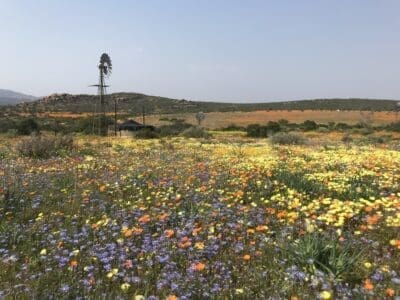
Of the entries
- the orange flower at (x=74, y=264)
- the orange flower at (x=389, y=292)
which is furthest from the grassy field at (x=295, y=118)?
the orange flower at (x=389, y=292)

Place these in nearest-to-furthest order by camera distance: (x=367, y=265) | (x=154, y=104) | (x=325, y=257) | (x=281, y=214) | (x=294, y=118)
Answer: (x=367, y=265), (x=325, y=257), (x=281, y=214), (x=294, y=118), (x=154, y=104)

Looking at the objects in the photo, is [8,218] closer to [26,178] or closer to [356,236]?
[26,178]

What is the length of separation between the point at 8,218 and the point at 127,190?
2.50 meters

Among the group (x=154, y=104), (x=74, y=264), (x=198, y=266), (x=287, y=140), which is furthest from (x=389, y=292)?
(x=154, y=104)

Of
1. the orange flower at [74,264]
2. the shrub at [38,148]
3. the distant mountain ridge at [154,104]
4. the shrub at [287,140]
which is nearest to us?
the orange flower at [74,264]

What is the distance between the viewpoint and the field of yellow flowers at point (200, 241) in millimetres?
4086

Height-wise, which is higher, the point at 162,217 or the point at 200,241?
the point at 162,217

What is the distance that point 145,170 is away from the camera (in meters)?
10.8

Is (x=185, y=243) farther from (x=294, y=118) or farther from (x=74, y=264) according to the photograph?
(x=294, y=118)

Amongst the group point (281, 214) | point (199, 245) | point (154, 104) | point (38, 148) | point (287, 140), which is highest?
point (281, 214)

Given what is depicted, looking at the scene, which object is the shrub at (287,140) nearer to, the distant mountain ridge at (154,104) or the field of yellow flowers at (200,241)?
the field of yellow flowers at (200,241)

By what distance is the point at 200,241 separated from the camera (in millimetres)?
5398

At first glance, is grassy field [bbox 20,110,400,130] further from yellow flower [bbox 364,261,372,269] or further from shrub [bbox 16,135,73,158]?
yellow flower [bbox 364,261,372,269]

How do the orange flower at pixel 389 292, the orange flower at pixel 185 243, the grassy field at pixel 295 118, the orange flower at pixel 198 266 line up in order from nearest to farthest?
the orange flower at pixel 389 292
the orange flower at pixel 198 266
the orange flower at pixel 185 243
the grassy field at pixel 295 118
